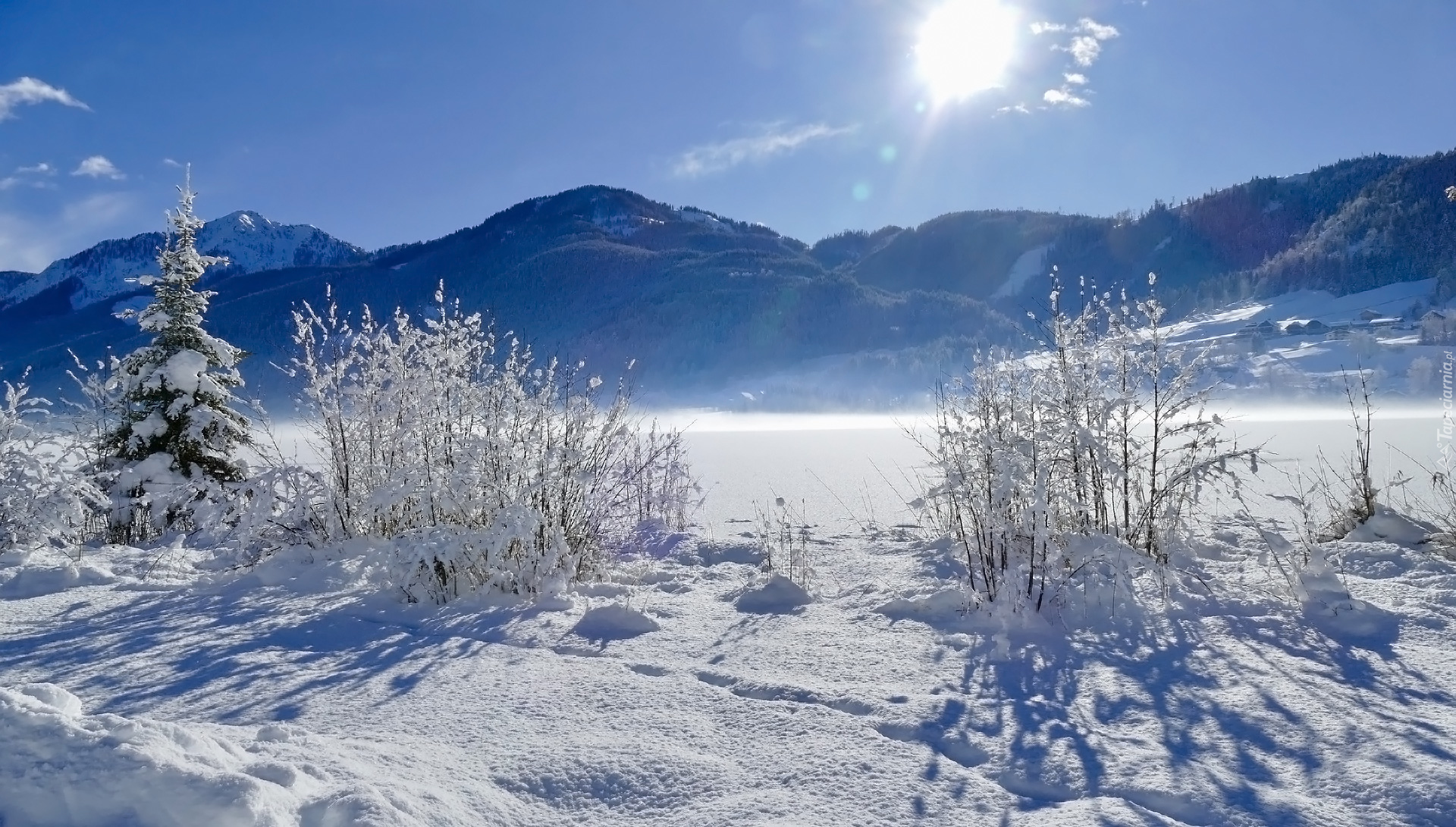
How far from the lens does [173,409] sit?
24.1ft

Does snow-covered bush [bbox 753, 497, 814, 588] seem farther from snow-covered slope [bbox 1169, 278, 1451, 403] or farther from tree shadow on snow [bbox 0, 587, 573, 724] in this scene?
snow-covered slope [bbox 1169, 278, 1451, 403]

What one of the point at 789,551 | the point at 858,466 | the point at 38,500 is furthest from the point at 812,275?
the point at 38,500

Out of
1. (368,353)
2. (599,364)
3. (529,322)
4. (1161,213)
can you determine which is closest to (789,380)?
(599,364)

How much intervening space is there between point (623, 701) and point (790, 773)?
798 millimetres

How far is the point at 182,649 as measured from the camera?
3246 millimetres

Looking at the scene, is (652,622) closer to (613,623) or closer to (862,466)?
(613,623)

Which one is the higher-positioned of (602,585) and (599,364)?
(599,364)

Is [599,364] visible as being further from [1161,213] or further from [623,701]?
[1161,213]

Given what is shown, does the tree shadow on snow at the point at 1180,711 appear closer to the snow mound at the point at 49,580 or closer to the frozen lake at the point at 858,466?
the frozen lake at the point at 858,466

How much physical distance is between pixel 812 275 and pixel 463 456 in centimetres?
9092

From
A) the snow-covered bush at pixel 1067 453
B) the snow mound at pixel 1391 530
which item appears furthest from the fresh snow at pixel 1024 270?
the snow-covered bush at pixel 1067 453

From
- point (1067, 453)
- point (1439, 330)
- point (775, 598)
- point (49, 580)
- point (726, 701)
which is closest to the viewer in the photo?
point (726, 701)

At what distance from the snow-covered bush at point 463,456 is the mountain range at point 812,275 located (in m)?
28.5

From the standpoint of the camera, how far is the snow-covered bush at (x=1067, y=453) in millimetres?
4223
